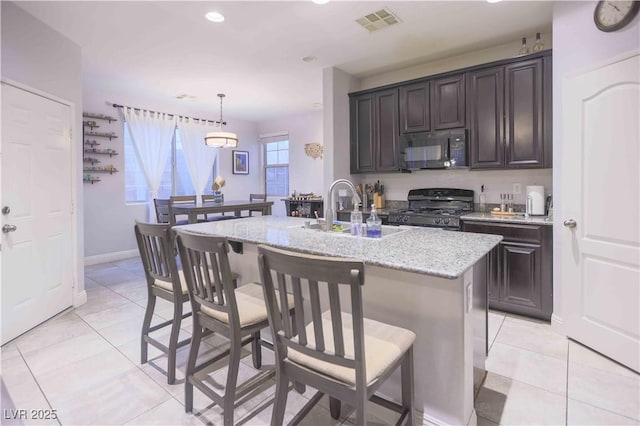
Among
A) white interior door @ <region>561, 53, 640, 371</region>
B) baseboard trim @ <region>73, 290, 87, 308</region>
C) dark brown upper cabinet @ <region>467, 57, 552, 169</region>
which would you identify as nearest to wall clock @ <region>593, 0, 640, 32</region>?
white interior door @ <region>561, 53, 640, 371</region>

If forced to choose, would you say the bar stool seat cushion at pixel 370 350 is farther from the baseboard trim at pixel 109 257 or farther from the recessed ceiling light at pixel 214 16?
the baseboard trim at pixel 109 257

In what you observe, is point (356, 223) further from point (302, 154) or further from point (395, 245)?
point (302, 154)

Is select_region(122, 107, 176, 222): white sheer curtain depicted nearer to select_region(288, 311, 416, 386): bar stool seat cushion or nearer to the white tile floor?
the white tile floor

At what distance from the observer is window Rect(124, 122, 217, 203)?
5.63 metres

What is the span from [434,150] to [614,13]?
1.77 m

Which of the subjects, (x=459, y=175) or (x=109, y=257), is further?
(x=109, y=257)

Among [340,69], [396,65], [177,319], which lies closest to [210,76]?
[340,69]

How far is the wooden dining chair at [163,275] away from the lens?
1.96 meters

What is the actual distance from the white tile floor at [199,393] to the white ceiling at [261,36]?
2651 millimetres

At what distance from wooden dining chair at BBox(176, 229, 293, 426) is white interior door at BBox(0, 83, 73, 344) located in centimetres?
189

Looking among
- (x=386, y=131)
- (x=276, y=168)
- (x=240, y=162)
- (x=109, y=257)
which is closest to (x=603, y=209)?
(x=386, y=131)

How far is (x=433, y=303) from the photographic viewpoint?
1.58 metres

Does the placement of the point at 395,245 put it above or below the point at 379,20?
below

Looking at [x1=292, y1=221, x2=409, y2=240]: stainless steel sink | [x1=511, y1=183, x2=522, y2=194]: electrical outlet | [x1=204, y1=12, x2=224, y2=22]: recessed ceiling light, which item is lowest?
[x1=292, y1=221, x2=409, y2=240]: stainless steel sink
